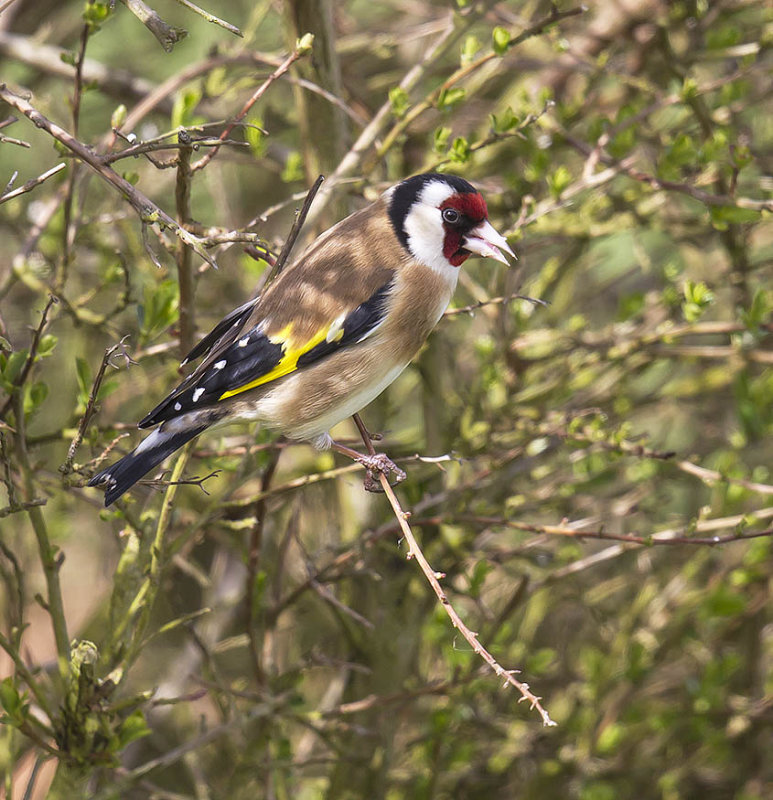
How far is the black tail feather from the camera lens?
2398 millimetres

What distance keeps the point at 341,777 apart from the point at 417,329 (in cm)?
169

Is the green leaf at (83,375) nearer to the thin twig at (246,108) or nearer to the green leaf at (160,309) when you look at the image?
the green leaf at (160,309)

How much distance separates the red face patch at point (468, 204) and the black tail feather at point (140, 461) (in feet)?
2.94

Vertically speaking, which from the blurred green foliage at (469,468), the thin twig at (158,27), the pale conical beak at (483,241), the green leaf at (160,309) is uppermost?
the thin twig at (158,27)

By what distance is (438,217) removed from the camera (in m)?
A: 2.86

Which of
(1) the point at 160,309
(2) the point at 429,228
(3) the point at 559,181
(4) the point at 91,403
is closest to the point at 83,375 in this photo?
(1) the point at 160,309

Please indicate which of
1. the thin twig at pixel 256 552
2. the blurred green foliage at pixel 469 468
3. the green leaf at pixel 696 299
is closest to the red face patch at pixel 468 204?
the blurred green foliage at pixel 469 468

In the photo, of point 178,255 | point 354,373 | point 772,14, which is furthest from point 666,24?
point 178,255

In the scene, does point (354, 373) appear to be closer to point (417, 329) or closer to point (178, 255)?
point (417, 329)

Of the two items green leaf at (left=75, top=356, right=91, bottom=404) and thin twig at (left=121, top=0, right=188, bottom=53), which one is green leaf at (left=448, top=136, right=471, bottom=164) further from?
green leaf at (left=75, top=356, right=91, bottom=404)

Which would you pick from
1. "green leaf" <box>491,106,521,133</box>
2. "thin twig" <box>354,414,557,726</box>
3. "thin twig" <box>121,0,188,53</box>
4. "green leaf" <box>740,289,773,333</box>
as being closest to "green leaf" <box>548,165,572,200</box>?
"green leaf" <box>491,106,521,133</box>

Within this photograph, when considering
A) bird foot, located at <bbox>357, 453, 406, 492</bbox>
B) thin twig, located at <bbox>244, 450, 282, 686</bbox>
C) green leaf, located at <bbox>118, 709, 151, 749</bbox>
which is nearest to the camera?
green leaf, located at <bbox>118, 709, 151, 749</bbox>

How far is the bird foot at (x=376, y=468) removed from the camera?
106 inches

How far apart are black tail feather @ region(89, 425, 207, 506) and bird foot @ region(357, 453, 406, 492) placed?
0.42 m
